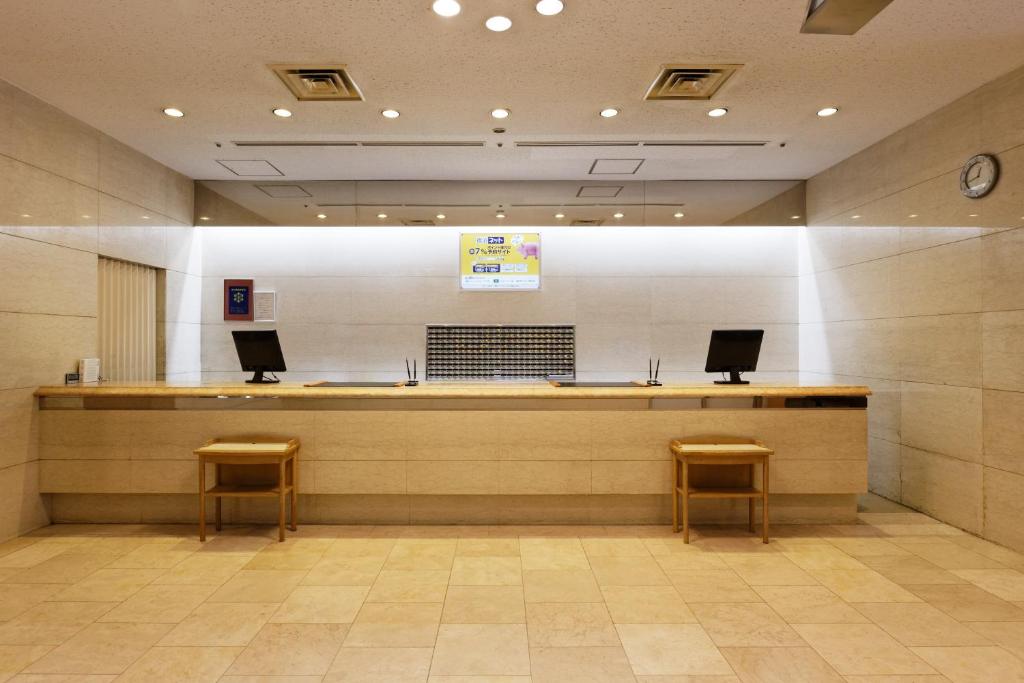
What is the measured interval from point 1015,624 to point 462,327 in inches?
199

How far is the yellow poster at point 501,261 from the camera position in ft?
21.1

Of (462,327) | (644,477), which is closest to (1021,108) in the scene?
(644,477)

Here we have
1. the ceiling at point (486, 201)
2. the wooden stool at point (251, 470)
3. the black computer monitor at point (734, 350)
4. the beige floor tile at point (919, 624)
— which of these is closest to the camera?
the beige floor tile at point (919, 624)

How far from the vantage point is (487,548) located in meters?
3.87

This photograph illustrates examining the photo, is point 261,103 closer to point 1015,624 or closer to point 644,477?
point 644,477

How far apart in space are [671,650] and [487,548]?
158cm

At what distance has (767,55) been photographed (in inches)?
138

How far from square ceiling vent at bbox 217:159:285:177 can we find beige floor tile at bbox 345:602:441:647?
14.7 feet

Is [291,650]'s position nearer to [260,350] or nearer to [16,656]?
[16,656]

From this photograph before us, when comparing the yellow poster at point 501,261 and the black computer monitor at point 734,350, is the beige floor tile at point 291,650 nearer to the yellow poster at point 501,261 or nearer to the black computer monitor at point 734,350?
the black computer monitor at point 734,350

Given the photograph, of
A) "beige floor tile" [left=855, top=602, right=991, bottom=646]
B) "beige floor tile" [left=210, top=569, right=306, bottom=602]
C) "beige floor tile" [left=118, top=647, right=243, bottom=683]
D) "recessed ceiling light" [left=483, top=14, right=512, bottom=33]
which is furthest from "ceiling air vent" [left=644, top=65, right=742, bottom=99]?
"beige floor tile" [left=118, top=647, right=243, bottom=683]

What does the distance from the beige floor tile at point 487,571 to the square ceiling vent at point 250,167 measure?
435 centimetres

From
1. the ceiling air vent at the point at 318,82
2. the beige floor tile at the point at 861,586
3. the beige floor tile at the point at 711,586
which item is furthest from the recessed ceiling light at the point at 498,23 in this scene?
the beige floor tile at the point at 861,586

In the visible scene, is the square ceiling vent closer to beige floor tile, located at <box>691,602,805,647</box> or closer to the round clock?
beige floor tile, located at <box>691,602,805,647</box>
